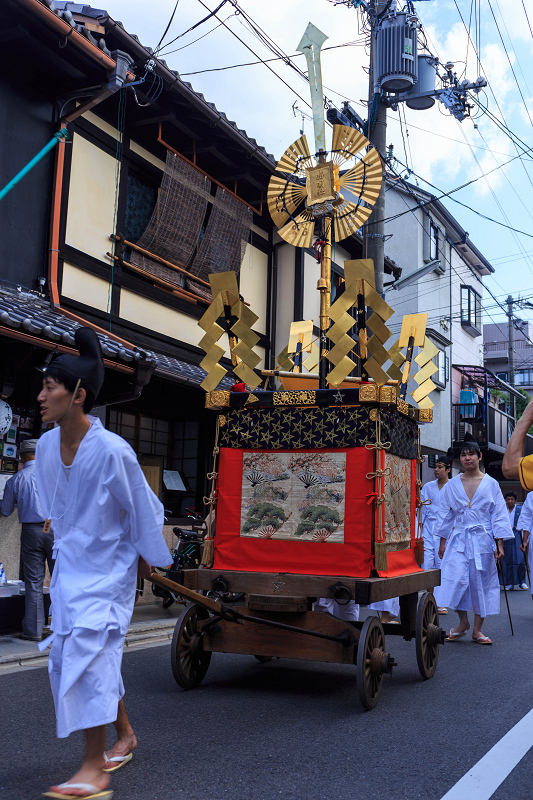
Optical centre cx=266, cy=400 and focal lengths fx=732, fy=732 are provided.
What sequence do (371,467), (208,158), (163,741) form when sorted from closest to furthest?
(163,741)
(371,467)
(208,158)

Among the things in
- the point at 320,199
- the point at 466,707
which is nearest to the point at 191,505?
the point at 320,199

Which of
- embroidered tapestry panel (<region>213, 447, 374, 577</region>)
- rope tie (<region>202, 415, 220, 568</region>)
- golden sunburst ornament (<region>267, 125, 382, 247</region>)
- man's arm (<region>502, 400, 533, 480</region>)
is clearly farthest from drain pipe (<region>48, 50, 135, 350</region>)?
man's arm (<region>502, 400, 533, 480</region>)

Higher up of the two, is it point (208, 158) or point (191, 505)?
point (208, 158)

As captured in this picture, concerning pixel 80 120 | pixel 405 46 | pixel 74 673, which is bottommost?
pixel 74 673

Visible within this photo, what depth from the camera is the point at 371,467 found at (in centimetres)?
518

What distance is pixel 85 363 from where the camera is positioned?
336 cm

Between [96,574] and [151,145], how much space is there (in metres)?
8.76

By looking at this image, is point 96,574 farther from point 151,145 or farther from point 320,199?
point 151,145

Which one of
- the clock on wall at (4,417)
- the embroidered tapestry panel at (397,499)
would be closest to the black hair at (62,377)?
the embroidered tapestry panel at (397,499)

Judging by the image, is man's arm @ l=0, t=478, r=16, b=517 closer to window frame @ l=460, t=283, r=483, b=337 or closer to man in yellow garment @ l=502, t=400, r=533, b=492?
man in yellow garment @ l=502, t=400, r=533, b=492

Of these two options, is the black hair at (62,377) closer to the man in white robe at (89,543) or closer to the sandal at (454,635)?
the man in white robe at (89,543)

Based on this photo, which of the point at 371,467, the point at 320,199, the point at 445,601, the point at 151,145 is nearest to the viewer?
the point at 371,467

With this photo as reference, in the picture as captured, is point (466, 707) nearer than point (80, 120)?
Yes

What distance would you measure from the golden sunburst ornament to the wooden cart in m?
3.47
